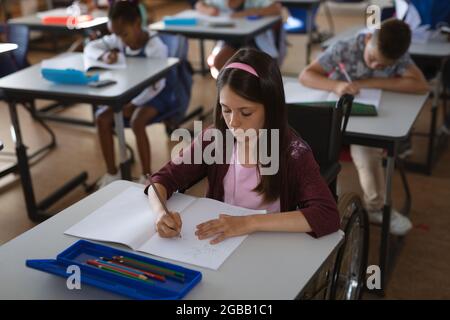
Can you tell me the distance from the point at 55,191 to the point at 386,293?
1.78 meters

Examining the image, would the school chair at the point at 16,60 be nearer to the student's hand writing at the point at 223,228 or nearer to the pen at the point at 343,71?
the pen at the point at 343,71

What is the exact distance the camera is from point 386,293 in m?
2.22

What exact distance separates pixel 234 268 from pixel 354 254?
0.87 m

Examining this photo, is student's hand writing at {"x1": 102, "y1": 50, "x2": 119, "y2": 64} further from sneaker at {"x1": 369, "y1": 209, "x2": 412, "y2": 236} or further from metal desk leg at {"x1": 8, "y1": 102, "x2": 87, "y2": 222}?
sneaker at {"x1": 369, "y1": 209, "x2": 412, "y2": 236}

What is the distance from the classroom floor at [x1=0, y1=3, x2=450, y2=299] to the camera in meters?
2.30

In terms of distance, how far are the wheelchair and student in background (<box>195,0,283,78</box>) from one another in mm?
2053

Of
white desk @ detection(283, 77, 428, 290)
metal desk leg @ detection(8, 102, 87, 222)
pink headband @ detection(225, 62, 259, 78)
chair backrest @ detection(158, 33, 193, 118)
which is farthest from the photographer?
chair backrest @ detection(158, 33, 193, 118)

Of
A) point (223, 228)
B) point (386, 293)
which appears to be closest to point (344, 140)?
point (386, 293)

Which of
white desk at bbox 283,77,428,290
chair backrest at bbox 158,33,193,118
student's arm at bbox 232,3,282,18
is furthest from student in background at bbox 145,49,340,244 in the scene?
student's arm at bbox 232,3,282,18

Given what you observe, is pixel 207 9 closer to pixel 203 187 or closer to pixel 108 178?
pixel 108 178

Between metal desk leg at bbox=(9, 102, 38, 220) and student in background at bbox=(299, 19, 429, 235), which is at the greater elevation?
student in background at bbox=(299, 19, 429, 235)

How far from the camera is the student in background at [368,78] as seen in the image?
2377mm

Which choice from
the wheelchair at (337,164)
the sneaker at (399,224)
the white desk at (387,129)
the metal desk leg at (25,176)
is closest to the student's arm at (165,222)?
the wheelchair at (337,164)

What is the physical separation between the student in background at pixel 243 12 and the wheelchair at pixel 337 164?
6.74 feet
